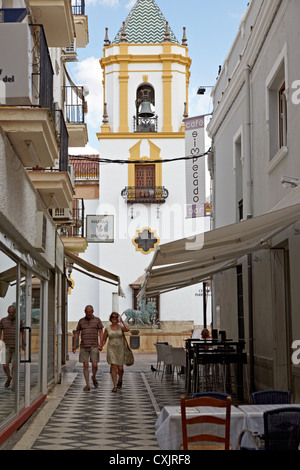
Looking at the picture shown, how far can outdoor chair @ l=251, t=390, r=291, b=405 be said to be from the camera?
26.7 feet

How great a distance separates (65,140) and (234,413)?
9406mm

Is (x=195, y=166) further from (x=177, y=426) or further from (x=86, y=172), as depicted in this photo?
(x=86, y=172)

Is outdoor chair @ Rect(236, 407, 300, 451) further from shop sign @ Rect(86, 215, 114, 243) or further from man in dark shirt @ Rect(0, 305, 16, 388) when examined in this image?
shop sign @ Rect(86, 215, 114, 243)

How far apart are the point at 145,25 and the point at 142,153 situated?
24.0 feet

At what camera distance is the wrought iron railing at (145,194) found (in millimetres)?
41875

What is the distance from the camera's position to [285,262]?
13898 mm

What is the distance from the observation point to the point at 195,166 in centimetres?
2441

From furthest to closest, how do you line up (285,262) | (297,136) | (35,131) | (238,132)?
(238,132), (285,262), (297,136), (35,131)

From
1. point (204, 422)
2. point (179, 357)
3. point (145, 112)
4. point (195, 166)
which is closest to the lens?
point (204, 422)

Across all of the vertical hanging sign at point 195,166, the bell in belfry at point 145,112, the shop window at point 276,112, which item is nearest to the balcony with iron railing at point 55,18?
the shop window at point 276,112

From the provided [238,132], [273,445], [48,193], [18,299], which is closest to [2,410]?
[18,299]

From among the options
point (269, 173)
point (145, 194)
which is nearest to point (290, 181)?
point (269, 173)

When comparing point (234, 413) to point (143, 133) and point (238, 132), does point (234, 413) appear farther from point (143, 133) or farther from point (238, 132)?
point (143, 133)

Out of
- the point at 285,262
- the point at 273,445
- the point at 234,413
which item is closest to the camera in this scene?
the point at 273,445
